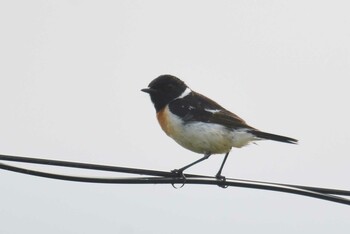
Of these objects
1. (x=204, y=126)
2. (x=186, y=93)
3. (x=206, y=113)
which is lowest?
(x=204, y=126)

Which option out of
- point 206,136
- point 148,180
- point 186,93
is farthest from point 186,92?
point 148,180

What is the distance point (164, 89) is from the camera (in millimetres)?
10852

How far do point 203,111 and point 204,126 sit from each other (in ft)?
1.37

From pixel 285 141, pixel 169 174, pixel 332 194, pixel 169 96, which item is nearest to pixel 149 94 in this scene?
pixel 169 96

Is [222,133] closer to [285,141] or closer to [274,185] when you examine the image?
[285,141]

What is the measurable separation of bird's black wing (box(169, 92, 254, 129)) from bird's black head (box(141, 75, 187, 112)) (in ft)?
0.51

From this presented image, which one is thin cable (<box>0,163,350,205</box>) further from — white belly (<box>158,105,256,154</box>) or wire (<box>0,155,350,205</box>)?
white belly (<box>158,105,256,154</box>)

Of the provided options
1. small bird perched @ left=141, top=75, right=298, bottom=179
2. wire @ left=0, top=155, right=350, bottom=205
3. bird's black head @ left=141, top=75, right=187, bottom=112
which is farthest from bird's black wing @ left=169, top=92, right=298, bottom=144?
wire @ left=0, top=155, right=350, bottom=205

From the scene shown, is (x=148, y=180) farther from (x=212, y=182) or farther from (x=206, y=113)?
(x=206, y=113)

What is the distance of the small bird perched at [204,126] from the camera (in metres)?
9.72

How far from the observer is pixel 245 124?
995 cm

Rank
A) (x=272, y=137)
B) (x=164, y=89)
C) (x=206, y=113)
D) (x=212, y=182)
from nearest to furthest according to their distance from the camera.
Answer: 1. (x=212, y=182)
2. (x=272, y=137)
3. (x=206, y=113)
4. (x=164, y=89)

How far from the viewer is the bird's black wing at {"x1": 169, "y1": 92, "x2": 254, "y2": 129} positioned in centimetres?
999

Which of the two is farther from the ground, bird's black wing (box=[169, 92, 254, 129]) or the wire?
bird's black wing (box=[169, 92, 254, 129])
